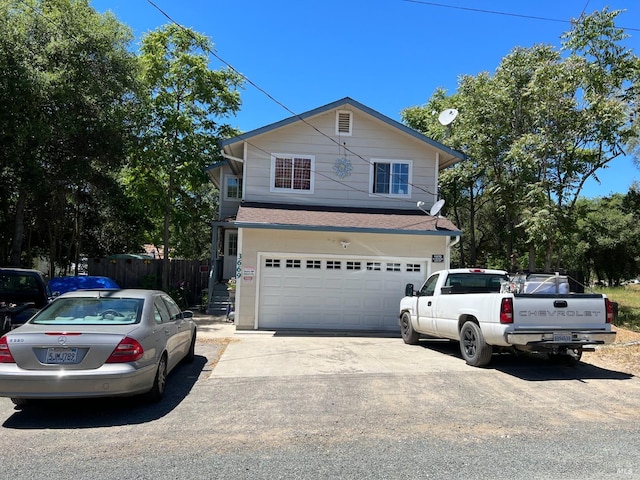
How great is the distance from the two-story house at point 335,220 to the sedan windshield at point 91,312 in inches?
245

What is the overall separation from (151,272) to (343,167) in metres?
10.5

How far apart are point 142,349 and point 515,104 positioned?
17.8 m

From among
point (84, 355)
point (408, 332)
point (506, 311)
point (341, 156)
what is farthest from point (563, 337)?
point (341, 156)

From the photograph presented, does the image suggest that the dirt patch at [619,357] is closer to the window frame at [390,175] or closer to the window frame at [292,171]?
the window frame at [390,175]

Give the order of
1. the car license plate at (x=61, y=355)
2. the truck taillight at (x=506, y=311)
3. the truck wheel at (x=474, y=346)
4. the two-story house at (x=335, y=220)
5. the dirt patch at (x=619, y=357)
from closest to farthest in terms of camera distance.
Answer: the car license plate at (x=61, y=355)
the truck taillight at (x=506, y=311)
the truck wheel at (x=474, y=346)
the dirt patch at (x=619, y=357)
the two-story house at (x=335, y=220)

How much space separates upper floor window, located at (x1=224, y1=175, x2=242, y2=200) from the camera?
1952 centimetres

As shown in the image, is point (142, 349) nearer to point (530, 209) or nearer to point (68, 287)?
point (68, 287)

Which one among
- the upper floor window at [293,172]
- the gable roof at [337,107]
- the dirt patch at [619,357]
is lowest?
the dirt patch at [619,357]

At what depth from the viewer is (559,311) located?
7973 mm

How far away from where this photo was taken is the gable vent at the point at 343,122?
15.4 metres

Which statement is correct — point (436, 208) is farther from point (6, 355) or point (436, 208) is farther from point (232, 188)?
point (6, 355)

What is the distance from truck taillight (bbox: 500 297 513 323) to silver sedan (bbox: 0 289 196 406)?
5.21 metres

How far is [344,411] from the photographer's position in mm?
6035

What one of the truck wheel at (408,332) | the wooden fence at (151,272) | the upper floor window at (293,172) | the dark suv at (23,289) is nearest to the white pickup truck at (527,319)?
the truck wheel at (408,332)
